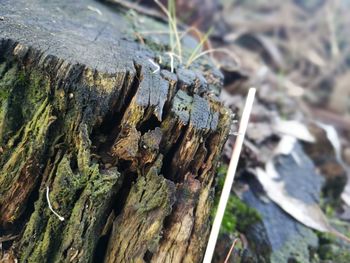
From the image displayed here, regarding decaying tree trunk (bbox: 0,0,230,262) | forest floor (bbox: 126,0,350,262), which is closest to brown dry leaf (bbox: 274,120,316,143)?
forest floor (bbox: 126,0,350,262)

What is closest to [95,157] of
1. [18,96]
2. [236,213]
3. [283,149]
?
[18,96]

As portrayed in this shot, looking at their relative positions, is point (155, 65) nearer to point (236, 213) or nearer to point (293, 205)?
point (236, 213)

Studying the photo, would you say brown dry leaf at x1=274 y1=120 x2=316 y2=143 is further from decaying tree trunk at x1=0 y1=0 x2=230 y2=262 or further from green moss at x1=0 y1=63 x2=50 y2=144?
green moss at x1=0 y1=63 x2=50 y2=144

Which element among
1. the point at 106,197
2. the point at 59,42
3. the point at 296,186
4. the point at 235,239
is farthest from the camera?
the point at 296,186

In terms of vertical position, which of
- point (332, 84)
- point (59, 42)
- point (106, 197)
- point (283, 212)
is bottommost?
point (106, 197)

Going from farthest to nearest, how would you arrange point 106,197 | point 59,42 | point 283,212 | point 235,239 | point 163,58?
1. point 283,212
2. point 163,58
3. point 235,239
4. point 59,42
5. point 106,197

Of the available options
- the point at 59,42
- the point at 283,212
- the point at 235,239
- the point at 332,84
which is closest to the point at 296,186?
the point at 283,212

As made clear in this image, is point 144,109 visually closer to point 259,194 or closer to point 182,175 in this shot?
point 182,175

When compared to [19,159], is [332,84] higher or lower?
higher

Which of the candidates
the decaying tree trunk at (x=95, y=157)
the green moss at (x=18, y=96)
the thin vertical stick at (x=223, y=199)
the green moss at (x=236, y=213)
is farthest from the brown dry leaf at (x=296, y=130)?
the green moss at (x=18, y=96)

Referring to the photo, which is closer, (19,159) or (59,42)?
(19,159)
